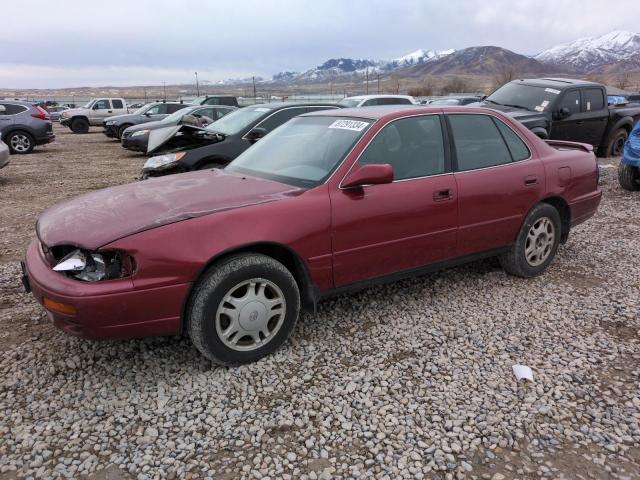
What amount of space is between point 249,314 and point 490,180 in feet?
7.49

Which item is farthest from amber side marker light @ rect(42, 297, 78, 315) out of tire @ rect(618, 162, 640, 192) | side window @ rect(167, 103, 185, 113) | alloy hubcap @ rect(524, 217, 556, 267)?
side window @ rect(167, 103, 185, 113)

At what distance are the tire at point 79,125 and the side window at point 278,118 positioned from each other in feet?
67.9

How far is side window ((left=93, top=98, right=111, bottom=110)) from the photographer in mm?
25759

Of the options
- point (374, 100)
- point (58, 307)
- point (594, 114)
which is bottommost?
point (58, 307)

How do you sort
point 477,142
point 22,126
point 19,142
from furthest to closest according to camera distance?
point 19,142 → point 22,126 → point 477,142

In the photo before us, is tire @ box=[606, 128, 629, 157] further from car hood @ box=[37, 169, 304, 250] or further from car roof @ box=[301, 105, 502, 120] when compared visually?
car hood @ box=[37, 169, 304, 250]

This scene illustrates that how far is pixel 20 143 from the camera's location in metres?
14.8

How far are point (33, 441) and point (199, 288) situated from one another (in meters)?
1.12

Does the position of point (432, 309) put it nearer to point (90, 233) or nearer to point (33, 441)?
point (90, 233)

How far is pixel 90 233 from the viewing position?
2785mm

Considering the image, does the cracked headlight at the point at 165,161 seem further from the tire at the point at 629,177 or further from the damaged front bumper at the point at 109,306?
the tire at the point at 629,177

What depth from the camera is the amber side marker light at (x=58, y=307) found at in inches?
104

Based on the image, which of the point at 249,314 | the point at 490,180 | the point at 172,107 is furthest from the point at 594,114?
the point at 172,107

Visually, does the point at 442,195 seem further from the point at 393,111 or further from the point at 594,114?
the point at 594,114
